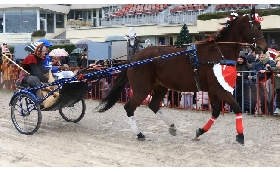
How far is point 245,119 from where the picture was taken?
29.5 ft

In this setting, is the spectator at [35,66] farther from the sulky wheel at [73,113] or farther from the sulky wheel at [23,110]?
the sulky wheel at [73,113]

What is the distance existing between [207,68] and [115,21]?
23.7m

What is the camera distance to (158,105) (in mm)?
7496

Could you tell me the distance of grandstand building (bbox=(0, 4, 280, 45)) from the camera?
23.0 m

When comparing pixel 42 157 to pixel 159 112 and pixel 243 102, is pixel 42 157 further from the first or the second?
pixel 243 102

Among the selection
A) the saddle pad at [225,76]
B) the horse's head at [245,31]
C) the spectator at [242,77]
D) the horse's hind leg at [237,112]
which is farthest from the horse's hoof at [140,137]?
the spectator at [242,77]

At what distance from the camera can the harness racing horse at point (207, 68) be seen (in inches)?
250

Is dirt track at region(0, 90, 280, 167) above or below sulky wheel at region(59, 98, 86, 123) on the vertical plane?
below

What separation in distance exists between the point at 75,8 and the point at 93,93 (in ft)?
97.1

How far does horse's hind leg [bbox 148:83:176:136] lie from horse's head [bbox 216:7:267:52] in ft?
4.97

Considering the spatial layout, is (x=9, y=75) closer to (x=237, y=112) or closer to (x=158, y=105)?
(x=158, y=105)

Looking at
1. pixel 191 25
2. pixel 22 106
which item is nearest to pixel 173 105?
pixel 22 106

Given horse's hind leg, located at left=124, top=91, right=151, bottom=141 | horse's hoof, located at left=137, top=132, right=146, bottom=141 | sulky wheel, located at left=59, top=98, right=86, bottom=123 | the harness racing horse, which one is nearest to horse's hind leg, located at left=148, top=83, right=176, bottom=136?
the harness racing horse

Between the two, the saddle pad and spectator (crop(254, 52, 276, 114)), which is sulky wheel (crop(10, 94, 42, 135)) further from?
spectator (crop(254, 52, 276, 114))
